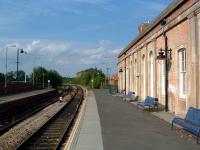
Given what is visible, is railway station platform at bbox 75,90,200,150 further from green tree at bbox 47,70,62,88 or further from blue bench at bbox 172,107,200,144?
green tree at bbox 47,70,62,88

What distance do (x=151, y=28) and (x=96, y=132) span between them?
15314 millimetres

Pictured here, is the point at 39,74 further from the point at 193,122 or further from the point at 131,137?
the point at 193,122

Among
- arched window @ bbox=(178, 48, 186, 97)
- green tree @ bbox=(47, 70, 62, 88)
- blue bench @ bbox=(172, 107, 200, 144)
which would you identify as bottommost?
blue bench @ bbox=(172, 107, 200, 144)

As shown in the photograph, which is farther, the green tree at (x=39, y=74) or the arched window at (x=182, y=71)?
the green tree at (x=39, y=74)

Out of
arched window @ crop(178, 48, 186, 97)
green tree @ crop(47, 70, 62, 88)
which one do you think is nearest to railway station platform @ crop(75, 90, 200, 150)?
arched window @ crop(178, 48, 186, 97)

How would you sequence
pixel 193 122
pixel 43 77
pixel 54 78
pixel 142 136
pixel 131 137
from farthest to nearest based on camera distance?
pixel 54 78 < pixel 43 77 < pixel 142 136 < pixel 131 137 < pixel 193 122

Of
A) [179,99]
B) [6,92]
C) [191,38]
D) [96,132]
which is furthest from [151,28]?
[6,92]

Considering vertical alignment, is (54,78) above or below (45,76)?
below

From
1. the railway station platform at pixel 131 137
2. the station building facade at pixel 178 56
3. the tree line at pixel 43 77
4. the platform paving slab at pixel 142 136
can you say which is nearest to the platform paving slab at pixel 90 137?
the railway station platform at pixel 131 137

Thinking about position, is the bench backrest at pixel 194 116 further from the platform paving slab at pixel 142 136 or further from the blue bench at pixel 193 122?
the platform paving slab at pixel 142 136

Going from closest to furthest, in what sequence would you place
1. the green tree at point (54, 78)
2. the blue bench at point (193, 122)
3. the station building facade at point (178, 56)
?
the blue bench at point (193, 122), the station building facade at point (178, 56), the green tree at point (54, 78)

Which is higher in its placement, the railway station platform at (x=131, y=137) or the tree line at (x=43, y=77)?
the tree line at (x=43, y=77)

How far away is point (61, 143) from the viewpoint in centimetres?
1566

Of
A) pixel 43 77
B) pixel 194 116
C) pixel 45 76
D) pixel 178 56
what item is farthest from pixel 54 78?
pixel 194 116
